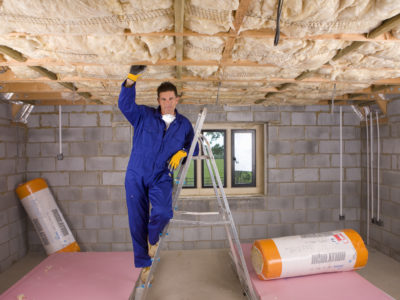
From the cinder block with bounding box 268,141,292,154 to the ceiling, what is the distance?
4.05 feet

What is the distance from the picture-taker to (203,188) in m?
3.94

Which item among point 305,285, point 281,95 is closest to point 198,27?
point 281,95

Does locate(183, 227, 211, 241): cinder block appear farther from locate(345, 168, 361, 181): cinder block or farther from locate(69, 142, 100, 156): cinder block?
locate(345, 168, 361, 181): cinder block

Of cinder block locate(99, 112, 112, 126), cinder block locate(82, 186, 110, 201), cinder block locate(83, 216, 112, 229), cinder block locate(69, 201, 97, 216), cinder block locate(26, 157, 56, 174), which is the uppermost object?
cinder block locate(99, 112, 112, 126)

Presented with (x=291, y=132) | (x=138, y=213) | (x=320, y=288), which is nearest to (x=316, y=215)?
(x=291, y=132)

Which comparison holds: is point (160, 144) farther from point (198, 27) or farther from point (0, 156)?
point (0, 156)

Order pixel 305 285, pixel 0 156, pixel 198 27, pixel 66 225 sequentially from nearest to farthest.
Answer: pixel 198 27, pixel 305 285, pixel 0 156, pixel 66 225

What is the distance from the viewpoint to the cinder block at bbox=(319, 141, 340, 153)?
12.9 feet

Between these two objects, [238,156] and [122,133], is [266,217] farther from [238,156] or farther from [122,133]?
[122,133]

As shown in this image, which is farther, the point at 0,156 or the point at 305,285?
the point at 0,156

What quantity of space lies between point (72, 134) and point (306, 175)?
348 cm

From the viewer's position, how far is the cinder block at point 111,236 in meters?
3.77

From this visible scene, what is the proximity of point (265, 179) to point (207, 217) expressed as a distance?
3.37 ft

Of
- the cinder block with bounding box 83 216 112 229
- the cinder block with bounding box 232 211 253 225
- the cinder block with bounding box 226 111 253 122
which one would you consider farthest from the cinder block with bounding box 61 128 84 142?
the cinder block with bounding box 232 211 253 225
